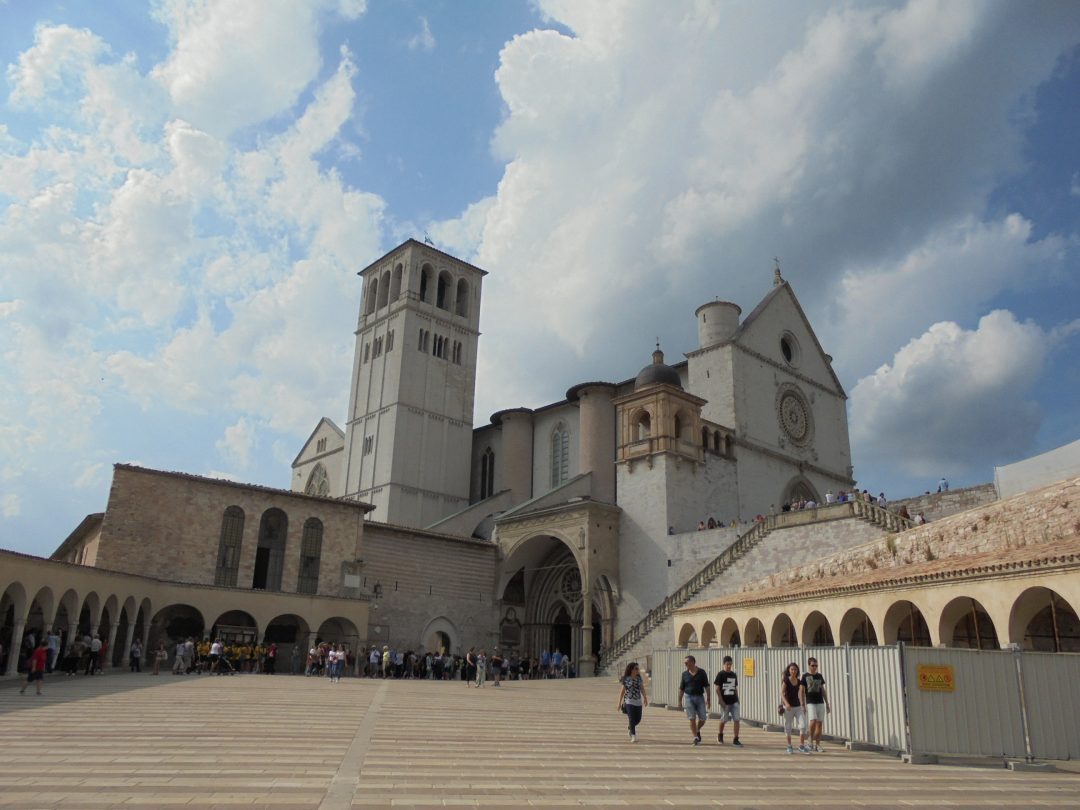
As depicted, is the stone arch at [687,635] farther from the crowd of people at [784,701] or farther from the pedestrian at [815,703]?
the pedestrian at [815,703]

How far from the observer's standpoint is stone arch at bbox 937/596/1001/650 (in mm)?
15398

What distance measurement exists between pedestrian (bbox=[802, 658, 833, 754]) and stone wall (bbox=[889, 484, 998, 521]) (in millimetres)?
17001

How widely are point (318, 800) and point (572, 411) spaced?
4029 centimetres

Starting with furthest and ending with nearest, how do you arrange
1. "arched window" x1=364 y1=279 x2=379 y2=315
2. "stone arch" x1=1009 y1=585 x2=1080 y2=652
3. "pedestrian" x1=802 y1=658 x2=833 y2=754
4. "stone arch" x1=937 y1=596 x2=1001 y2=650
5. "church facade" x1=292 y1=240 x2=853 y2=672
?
1. "arched window" x1=364 y1=279 x2=379 y2=315
2. "church facade" x1=292 y1=240 x2=853 y2=672
3. "stone arch" x1=937 y1=596 x2=1001 y2=650
4. "stone arch" x1=1009 y1=585 x2=1080 y2=652
5. "pedestrian" x1=802 y1=658 x2=833 y2=754

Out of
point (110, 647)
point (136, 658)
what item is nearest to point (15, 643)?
point (110, 647)

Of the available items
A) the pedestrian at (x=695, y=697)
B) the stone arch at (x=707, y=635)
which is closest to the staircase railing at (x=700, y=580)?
the stone arch at (x=707, y=635)

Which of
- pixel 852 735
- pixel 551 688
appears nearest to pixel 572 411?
pixel 551 688

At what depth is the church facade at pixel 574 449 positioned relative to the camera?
119ft

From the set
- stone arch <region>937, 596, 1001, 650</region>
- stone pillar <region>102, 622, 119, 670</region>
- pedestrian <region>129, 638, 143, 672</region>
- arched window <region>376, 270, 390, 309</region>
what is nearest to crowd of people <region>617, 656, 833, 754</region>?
stone arch <region>937, 596, 1001, 650</region>

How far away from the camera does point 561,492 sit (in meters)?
40.8

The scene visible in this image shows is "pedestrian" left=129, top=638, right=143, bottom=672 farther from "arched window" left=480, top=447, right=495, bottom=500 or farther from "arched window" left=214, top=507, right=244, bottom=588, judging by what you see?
Result: "arched window" left=480, top=447, right=495, bottom=500

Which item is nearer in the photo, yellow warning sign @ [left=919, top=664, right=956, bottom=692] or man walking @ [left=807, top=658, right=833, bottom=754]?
yellow warning sign @ [left=919, top=664, right=956, bottom=692]

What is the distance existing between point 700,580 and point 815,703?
18199 millimetres

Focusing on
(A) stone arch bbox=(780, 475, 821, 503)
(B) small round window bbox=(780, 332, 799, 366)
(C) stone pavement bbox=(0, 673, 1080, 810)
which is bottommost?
(C) stone pavement bbox=(0, 673, 1080, 810)
